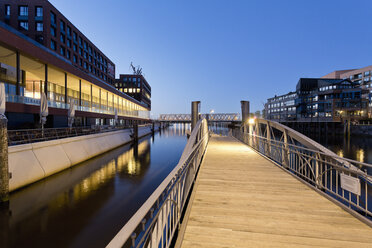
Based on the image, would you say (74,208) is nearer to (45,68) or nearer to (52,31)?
(45,68)

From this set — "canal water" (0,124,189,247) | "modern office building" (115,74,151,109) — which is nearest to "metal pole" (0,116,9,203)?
"canal water" (0,124,189,247)

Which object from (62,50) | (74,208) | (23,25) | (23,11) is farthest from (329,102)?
(23,11)

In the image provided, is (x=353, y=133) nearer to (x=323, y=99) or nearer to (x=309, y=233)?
(x=323, y=99)

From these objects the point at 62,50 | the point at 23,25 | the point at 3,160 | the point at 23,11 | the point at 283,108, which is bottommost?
the point at 3,160

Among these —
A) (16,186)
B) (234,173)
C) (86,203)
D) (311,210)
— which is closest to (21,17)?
(16,186)

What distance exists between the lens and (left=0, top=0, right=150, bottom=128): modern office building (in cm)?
1524

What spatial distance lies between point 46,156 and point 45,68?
37.3ft

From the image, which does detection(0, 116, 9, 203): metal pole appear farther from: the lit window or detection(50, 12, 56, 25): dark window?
detection(50, 12, 56, 25): dark window

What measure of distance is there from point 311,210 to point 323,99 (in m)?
71.1

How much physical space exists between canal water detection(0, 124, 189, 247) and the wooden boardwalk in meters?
5.10

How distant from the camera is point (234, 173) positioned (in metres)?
7.15

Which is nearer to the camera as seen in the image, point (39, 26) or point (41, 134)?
point (41, 134)

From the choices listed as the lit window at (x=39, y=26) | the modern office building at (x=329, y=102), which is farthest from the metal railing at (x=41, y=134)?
the modern office building at (x=329, y=102)

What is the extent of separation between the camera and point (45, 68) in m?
18.7
